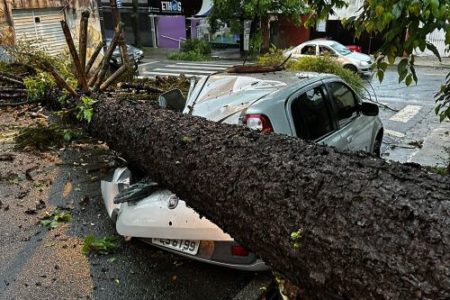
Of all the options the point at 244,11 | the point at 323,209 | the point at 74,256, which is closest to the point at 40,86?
the point at 74,256

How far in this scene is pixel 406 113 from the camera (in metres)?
11.5

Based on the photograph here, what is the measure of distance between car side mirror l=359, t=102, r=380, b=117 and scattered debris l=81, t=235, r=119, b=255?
345cm

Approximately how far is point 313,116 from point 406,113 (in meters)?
8.17

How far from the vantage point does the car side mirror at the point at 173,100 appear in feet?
17.4

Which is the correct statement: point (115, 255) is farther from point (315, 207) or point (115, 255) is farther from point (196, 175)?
point (315, 207)

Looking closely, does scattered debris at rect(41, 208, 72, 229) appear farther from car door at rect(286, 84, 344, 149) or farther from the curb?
car door at rect(286, 84, 344, 149)

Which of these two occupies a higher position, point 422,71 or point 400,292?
point 400,292

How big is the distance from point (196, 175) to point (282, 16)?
77.4 ft

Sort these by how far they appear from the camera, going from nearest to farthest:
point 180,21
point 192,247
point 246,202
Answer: point 246,202, point 192,247, point 180,21

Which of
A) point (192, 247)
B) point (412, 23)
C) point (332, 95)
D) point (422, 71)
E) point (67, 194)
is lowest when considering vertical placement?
point (422, 71)

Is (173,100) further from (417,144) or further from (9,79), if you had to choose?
(417,144)

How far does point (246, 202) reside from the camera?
2.30 meters

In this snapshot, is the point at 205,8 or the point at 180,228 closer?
the point at 180,228

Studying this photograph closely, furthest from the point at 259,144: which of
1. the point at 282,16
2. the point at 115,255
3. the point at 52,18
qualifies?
the point at 282,16
